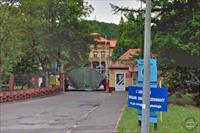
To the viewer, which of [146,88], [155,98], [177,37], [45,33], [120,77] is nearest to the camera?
[146,88]

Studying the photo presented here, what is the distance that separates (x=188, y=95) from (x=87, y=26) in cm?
2557

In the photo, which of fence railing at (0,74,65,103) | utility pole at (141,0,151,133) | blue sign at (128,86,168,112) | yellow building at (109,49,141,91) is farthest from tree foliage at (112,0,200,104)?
yellow building at (109,49,141,91)

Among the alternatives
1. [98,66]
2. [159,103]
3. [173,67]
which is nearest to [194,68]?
[173,67]

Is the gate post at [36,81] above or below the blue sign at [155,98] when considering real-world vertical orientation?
above

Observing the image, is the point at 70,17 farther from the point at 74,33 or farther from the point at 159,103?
the point at 159,103

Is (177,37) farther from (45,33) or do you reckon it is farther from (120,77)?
(120,77)

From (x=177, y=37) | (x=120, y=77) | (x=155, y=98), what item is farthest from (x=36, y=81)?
(x=155, y=98)

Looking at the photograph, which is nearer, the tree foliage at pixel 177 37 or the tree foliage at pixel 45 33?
the tree foliage at pixel 177 37

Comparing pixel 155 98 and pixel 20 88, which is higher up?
pixel 20 88

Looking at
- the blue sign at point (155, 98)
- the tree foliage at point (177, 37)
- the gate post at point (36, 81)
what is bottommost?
the blue sign at point (155, 98)

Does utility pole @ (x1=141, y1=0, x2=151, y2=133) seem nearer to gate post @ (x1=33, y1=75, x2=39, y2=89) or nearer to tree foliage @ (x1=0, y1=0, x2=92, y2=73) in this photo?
tree foliage @ (x1=0, y1=0, x2=92, y2=73)

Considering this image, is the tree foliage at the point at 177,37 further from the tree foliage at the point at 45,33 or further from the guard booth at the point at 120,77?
the guard booth at the point at 120,77

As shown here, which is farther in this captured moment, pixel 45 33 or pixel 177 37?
pixel 45 33

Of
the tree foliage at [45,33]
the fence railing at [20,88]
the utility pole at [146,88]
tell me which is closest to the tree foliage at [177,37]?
the fence railing at [20,88]
